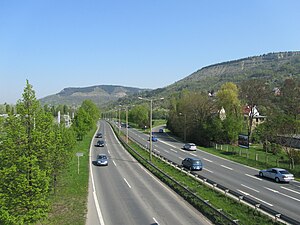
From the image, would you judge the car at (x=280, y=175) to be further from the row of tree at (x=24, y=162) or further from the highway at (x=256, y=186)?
→ the row of tree at (x=24, y=162)

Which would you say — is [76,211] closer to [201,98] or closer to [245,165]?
[245,165]

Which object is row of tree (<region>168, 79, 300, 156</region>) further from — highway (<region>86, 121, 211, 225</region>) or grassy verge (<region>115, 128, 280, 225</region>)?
grassy verge (<region>115, 128, 280, 225</region>)

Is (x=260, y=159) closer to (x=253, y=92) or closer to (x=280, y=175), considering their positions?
(x=280, y=175)

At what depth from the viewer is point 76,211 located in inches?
785

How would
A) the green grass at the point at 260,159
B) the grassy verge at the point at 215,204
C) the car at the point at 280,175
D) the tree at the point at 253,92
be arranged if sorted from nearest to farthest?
the grassy verge at the point at 215,204, the car at the point at 280,175, the green grass at the point at 260,159, the tree at the point at 253,92

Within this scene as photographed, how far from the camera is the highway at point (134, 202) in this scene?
18.4 meters

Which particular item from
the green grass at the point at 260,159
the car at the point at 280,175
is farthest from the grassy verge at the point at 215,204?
the green grass at the point at 260,159

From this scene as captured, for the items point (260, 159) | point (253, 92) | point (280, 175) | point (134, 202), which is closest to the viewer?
point (134, 202)

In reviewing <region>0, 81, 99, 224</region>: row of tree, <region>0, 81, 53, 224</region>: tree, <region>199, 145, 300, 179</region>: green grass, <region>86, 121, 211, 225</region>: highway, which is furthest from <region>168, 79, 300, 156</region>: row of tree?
<region>0, 81, 53, 224</region>: tree

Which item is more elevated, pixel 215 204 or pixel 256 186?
pixel 215 204

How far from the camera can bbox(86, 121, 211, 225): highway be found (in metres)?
18.4

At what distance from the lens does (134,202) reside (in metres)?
22.2

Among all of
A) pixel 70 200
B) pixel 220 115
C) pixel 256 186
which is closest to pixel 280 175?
pixel 256 186

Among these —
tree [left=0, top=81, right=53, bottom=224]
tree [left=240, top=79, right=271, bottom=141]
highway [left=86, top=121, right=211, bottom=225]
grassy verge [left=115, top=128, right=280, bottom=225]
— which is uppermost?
tree [left=240, top=79, right=271, bottom=141]
